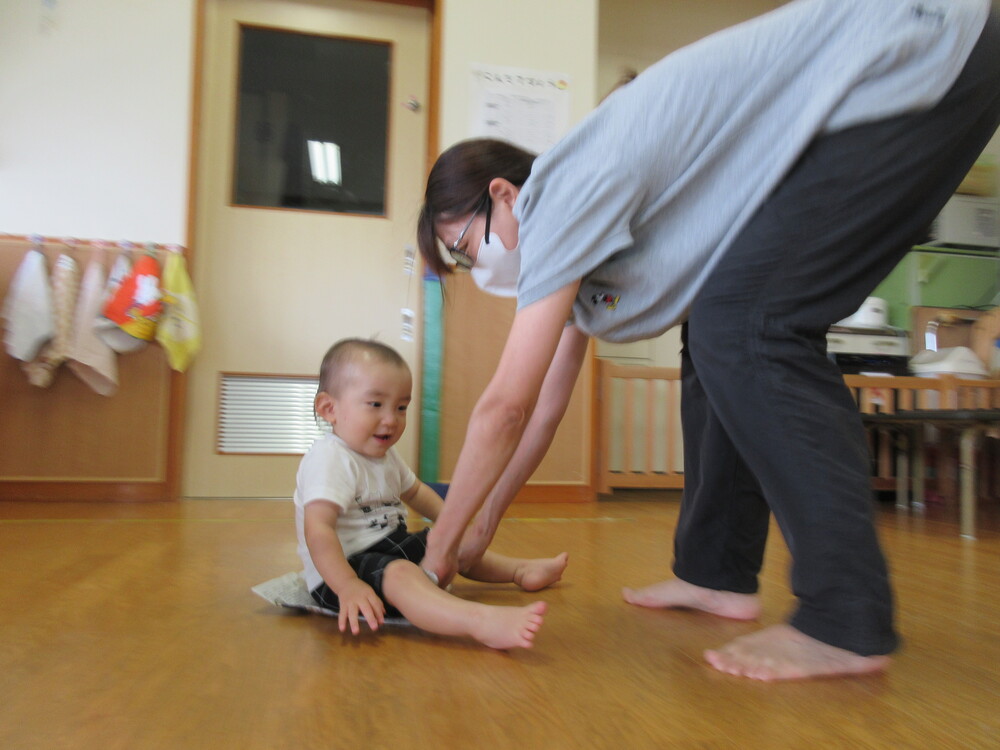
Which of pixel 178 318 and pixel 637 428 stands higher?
pixel 178 318

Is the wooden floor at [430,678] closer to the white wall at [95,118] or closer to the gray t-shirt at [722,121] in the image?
the gray t-shirt at [722,121]

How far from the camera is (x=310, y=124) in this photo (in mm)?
2803

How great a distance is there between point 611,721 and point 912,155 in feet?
2.08

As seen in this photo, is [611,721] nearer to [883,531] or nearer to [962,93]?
[962,93]

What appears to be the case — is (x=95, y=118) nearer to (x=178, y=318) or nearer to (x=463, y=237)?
(x=178, y=318)

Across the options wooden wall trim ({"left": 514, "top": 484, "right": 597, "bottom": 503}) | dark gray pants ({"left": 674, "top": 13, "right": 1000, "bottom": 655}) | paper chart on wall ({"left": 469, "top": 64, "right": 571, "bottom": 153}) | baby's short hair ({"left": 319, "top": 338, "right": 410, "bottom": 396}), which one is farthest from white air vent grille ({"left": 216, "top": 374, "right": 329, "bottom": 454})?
dark gray pants ({"left": 674, "top": 13, "right": 1000, "bottom": 655})

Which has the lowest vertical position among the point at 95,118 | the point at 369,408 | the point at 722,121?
the point at 369,408

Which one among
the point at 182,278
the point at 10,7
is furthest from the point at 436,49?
the point at 10,7

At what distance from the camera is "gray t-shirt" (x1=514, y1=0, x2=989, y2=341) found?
0.74m

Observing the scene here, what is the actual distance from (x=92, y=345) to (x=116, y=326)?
0.31ft

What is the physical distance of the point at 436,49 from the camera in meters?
2.72

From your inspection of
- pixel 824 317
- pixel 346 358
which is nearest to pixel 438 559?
pixel 346 358

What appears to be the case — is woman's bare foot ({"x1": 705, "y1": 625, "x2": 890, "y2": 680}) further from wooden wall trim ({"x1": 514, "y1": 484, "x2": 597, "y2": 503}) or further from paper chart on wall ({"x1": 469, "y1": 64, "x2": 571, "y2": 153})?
paper chart on wall ({"x1": 469, "y1": 64, "x2": 571, "y2": 153})

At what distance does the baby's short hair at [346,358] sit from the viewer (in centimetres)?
105
